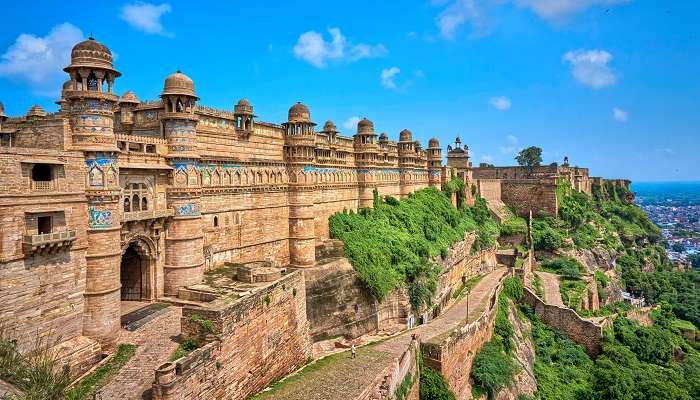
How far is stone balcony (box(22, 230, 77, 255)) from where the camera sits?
13086 mm

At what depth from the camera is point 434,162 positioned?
48.6 m

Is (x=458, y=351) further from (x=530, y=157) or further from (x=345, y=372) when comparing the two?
(x=530, y=157)

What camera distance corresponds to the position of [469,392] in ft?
79.3

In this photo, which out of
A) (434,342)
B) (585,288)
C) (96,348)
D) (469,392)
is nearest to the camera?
(96,348)

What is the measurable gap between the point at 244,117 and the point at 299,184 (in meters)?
5.16

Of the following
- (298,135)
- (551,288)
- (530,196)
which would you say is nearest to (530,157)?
(530,196)

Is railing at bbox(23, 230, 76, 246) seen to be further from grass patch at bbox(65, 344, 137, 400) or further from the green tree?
the green tree

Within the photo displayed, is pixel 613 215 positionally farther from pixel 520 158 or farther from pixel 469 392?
pixel 469 392

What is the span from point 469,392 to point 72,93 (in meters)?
22.9

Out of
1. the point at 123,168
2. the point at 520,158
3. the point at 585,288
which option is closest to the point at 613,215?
the point at 520,158

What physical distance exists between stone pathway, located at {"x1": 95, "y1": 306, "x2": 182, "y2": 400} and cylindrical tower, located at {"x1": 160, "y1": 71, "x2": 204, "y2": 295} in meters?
1.94

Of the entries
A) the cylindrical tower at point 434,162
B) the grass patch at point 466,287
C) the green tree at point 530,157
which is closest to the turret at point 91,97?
the grass patch at point 466,287

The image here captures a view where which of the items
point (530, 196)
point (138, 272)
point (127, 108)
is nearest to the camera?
point (138, 272)

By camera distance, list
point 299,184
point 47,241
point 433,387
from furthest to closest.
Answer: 1. point 299,184
2. point 433,387
3. point 47,241
